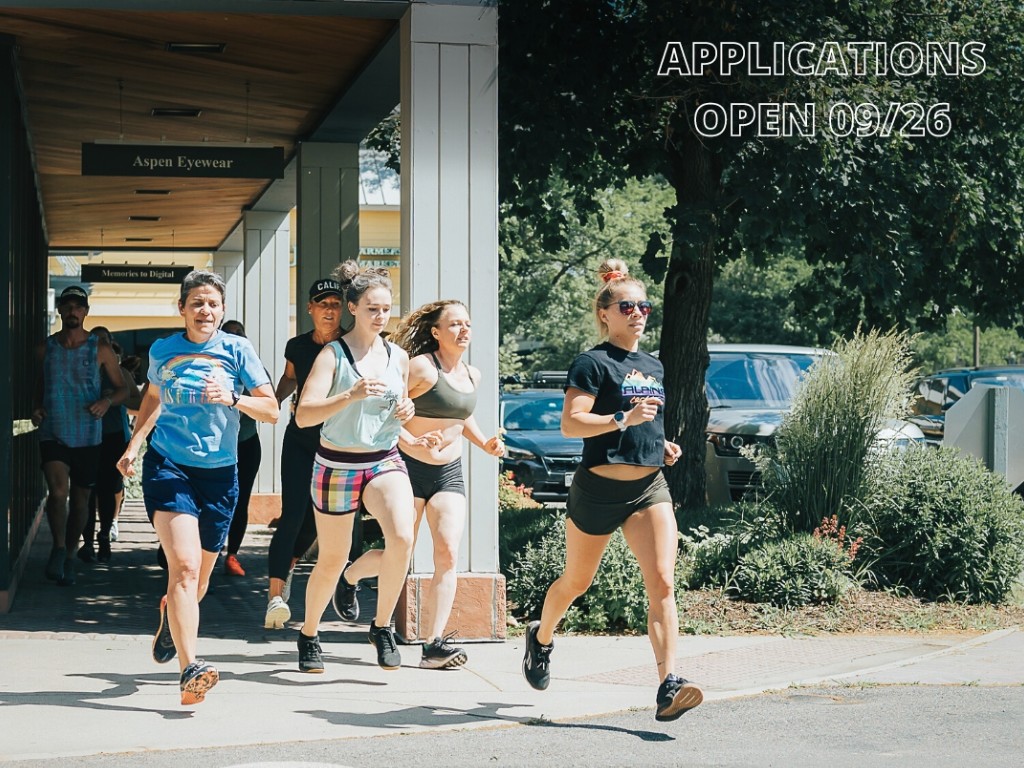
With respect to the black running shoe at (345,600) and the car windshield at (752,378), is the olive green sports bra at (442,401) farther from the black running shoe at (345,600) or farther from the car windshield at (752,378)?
the car windshield at (752,378)

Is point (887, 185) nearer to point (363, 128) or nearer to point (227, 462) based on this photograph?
point (363, 128)

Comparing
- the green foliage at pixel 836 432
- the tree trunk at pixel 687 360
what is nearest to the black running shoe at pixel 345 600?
the green foliage at pixel 836 432

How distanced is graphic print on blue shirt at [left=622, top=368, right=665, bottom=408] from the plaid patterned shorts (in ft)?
4.23

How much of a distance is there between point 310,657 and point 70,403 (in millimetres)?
4269

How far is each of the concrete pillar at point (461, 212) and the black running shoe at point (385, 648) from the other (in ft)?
3.95

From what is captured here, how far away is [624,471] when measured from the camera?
6.55 metres

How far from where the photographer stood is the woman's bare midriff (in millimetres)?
6544

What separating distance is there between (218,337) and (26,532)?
635 cm

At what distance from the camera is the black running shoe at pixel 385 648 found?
24.1ft

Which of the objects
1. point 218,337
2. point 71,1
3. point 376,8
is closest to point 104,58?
point 71,1

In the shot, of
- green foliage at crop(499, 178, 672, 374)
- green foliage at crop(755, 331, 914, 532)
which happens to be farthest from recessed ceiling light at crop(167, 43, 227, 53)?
green foliage at crop(499, 178, 672, 374)

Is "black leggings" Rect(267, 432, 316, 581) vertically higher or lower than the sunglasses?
lower

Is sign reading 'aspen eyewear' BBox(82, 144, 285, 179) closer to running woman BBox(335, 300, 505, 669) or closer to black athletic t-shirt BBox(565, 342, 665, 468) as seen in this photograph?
running woman BBox(335, 300, 505, 669)

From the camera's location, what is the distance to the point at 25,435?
1275 cm
